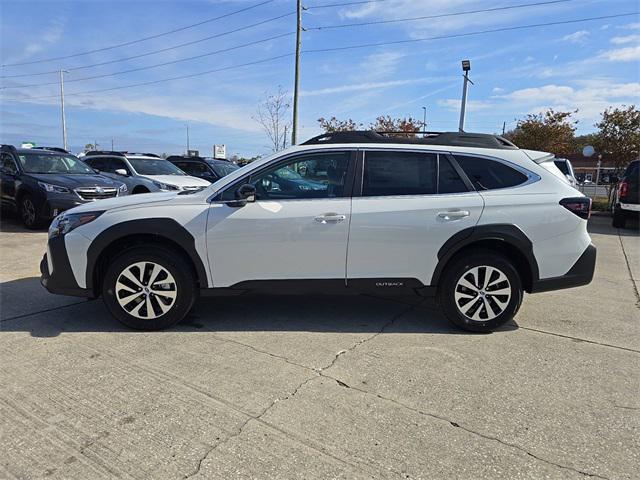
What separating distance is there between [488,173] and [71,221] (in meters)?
3.84

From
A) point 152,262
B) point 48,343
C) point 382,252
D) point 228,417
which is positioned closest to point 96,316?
point 48,343

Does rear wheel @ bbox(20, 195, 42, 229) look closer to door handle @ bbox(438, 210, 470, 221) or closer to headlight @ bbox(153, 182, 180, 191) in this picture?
headlight @ bbox(153, 182, 180, 191)

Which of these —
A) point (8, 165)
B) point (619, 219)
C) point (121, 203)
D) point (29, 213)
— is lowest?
point (29, 213)

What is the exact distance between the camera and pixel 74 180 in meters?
9.56

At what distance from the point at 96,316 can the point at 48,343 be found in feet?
2.22

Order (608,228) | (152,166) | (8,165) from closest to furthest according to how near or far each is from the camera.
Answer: (8,165)
(152,166)
(608,228)

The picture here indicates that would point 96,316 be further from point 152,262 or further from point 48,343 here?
point 152,262

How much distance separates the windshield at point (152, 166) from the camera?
11938 millimetres

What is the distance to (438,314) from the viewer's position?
4.75 m

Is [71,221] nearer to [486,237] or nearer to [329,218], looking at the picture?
[329,218]

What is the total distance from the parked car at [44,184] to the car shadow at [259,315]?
4.27 metres

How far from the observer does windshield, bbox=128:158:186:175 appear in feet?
39.2

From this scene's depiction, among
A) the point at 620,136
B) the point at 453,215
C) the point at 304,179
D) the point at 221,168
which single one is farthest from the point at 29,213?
the point at 620,136

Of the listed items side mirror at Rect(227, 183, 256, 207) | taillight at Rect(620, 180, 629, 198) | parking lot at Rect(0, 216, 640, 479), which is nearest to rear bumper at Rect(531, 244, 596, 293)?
parking lot at Rect(0, 216, 640, 479)
